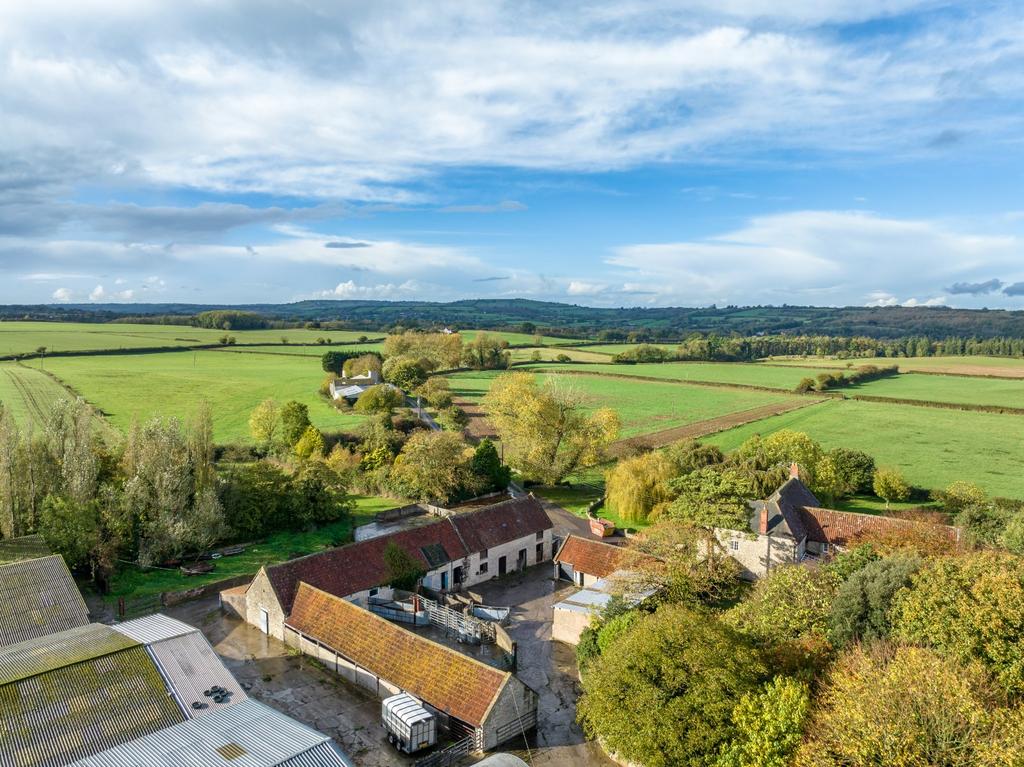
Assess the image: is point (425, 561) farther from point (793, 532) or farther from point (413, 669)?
point (793, 532)

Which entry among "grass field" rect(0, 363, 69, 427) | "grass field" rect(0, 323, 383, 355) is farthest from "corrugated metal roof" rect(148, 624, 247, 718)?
"grass field" rect(0, 323, 383, 355)

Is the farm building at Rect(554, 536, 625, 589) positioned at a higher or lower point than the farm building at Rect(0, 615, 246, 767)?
lower

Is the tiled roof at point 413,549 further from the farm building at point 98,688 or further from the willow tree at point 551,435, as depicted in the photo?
the willow tree at point 551,435

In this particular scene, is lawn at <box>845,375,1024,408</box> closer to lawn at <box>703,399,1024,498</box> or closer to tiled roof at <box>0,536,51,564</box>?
lawn at <box>703,399,1024,498</box>

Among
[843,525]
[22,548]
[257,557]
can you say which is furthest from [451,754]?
[843,525]

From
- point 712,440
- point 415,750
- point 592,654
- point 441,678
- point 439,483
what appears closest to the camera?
point 415,750

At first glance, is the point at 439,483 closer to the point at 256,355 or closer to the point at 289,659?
the point at 289,659

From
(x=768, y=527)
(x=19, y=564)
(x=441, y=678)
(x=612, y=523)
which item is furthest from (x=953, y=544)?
(x=19, y=564)
